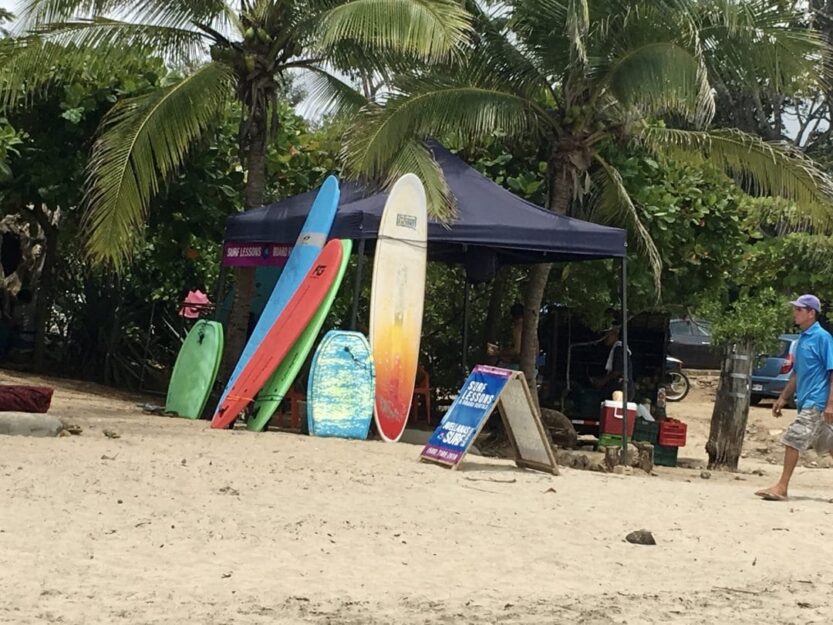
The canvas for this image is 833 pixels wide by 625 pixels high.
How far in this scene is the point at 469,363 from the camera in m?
16.3

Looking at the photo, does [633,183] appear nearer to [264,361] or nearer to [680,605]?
[264,361]

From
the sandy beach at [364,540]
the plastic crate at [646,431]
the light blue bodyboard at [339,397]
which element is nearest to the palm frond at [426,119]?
the light blue bodyboard at [339,397]

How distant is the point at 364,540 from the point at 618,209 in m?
7.93

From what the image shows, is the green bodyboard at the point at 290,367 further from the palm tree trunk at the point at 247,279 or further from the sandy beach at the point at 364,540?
the palm tree trunk at the point at 247,279

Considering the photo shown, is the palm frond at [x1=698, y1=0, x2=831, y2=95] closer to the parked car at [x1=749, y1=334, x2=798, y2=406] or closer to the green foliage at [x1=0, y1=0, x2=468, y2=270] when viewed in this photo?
the green foliage at [x1=0, y1=0, x2=468, y2=270]

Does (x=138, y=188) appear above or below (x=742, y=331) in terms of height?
above

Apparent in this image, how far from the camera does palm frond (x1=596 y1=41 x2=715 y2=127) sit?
11688 millimetres

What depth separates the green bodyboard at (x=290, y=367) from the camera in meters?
11.1

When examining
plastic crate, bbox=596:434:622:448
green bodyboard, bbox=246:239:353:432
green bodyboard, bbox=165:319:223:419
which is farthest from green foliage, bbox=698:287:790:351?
green bodyboard, bbox=165:319:223:419

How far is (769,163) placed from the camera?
1288cm

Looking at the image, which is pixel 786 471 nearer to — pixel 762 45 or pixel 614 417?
pixel 614 417

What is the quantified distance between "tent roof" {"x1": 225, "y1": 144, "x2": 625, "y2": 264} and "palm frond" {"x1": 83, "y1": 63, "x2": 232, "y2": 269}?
1164 millimetres

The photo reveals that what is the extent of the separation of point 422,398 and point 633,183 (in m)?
3.54

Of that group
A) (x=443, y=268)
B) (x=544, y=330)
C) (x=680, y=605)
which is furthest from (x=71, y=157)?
(x=680, y=605)
